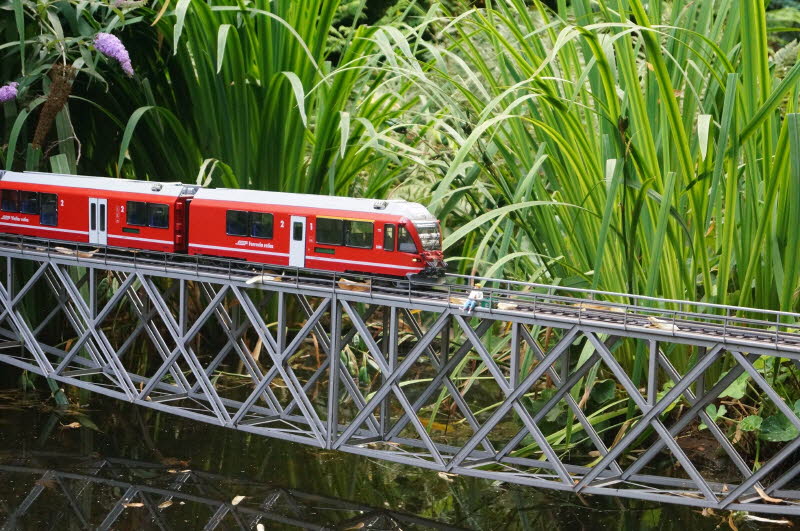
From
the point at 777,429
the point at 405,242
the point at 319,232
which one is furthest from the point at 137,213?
the point at 777,429

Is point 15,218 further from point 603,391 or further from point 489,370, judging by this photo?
point 603,391

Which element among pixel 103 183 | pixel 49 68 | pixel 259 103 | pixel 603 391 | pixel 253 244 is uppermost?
pixel 49 68

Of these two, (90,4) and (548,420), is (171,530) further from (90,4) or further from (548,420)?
(90,4)

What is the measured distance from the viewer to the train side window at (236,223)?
45.6 feet

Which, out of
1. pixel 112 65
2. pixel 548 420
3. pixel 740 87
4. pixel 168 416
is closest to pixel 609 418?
pixel 548 420

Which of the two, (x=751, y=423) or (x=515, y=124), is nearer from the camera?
(x=751, y=423)

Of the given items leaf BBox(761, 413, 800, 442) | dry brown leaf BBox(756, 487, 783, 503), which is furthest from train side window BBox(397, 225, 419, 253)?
dry brown leaf BBox(756, 487, 783, 503)

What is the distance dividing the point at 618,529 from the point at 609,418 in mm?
1849

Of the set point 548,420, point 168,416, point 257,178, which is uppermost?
point 257,178

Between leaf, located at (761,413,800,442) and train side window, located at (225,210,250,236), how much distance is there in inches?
291

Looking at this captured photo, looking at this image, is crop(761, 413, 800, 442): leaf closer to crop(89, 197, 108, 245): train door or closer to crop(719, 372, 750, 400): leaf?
crop(719, 372, 750, 400): leaf

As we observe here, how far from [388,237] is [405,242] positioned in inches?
9.8

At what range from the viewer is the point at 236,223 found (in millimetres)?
13984

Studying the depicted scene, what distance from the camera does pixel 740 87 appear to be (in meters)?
11.4
